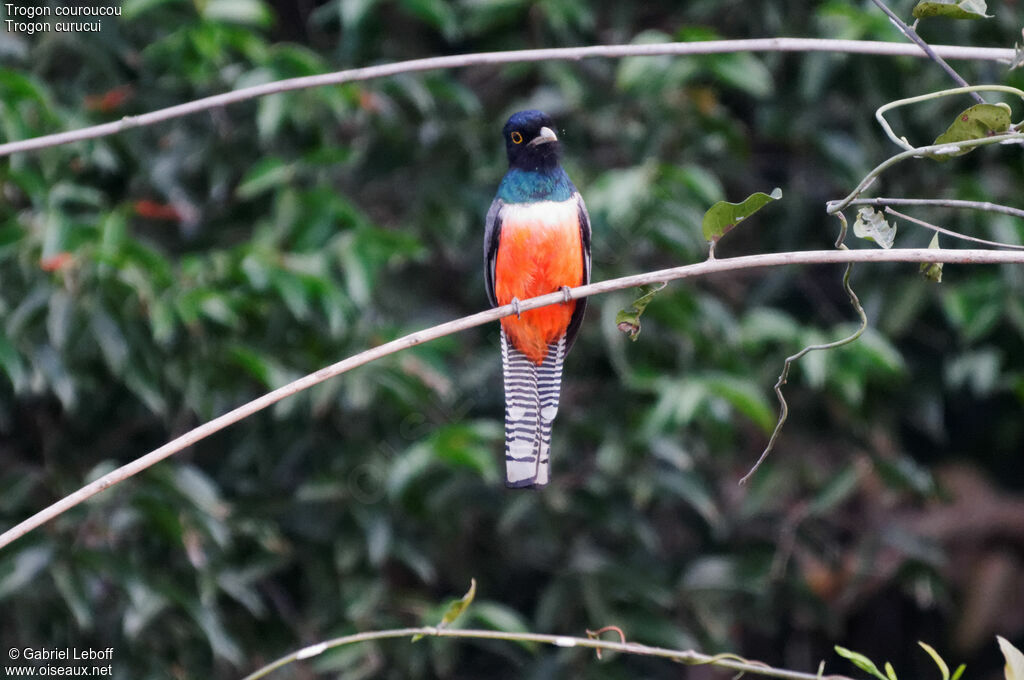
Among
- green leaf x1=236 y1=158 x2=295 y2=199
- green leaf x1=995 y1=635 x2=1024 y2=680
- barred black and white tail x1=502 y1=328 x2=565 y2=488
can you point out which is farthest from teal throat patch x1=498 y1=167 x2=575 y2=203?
green leaf x1=995 y1=635 x2=1024 y2=680

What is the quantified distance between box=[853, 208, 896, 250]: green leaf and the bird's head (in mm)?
1310

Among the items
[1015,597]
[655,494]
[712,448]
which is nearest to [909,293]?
[712,448]

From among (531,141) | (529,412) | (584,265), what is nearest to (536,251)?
(584,265)

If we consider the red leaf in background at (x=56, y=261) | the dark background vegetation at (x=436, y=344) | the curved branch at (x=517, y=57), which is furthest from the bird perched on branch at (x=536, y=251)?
the red leaf in background at (x=56, y=261)

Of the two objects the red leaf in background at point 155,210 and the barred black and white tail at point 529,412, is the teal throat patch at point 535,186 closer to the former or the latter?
the barred black and white tail at point 529,412

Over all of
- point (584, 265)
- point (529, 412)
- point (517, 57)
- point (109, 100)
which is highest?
point (109, 100)

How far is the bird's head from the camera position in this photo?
2963 mm

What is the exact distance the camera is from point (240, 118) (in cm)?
419

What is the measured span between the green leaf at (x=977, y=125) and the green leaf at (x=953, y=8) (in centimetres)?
16

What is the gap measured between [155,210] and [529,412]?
1.85m

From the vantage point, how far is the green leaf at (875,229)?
171 centimetres

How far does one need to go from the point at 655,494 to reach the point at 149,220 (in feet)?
6.93

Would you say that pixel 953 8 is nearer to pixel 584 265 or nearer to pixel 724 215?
pixel 724 215

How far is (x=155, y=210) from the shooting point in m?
3.81
